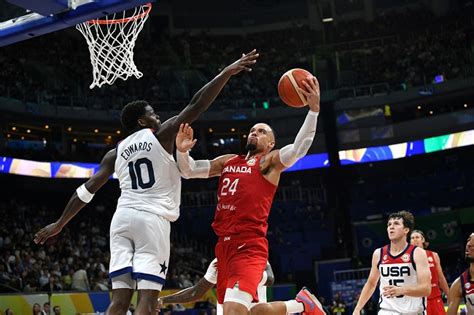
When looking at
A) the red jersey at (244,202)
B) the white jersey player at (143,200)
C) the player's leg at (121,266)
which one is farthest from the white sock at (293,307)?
the player's leg at (121,266)

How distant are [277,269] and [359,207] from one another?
16.3 ft

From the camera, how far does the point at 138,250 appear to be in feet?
16.0

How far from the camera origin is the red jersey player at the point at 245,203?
5.36 metres

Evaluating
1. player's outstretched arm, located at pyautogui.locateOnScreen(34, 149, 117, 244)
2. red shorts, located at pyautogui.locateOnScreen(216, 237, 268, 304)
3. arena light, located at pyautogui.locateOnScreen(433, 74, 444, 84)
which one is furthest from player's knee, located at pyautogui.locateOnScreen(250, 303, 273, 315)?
arena light, located at pyautogui.locateOnScreen(433, 74, 444, 84)

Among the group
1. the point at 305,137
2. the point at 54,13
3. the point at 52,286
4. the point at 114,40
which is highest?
the point at 114,40

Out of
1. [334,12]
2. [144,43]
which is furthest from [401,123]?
[144,43]

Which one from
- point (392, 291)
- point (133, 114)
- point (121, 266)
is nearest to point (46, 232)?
point (121, 266)

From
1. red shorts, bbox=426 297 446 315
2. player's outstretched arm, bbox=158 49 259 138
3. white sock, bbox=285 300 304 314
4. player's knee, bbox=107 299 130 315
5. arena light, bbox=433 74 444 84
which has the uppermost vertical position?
arena light, bbox=433 74 444 84

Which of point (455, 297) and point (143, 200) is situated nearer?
point (143, 200)

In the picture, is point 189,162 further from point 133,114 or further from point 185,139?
point 133,114

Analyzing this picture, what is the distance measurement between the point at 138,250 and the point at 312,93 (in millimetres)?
1913

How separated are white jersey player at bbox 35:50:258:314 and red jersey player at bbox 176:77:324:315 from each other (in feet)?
0.78

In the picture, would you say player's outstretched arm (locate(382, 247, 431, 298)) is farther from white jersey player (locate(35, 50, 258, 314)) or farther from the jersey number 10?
the jersey number 10

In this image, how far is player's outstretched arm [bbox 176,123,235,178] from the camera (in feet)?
17.5
